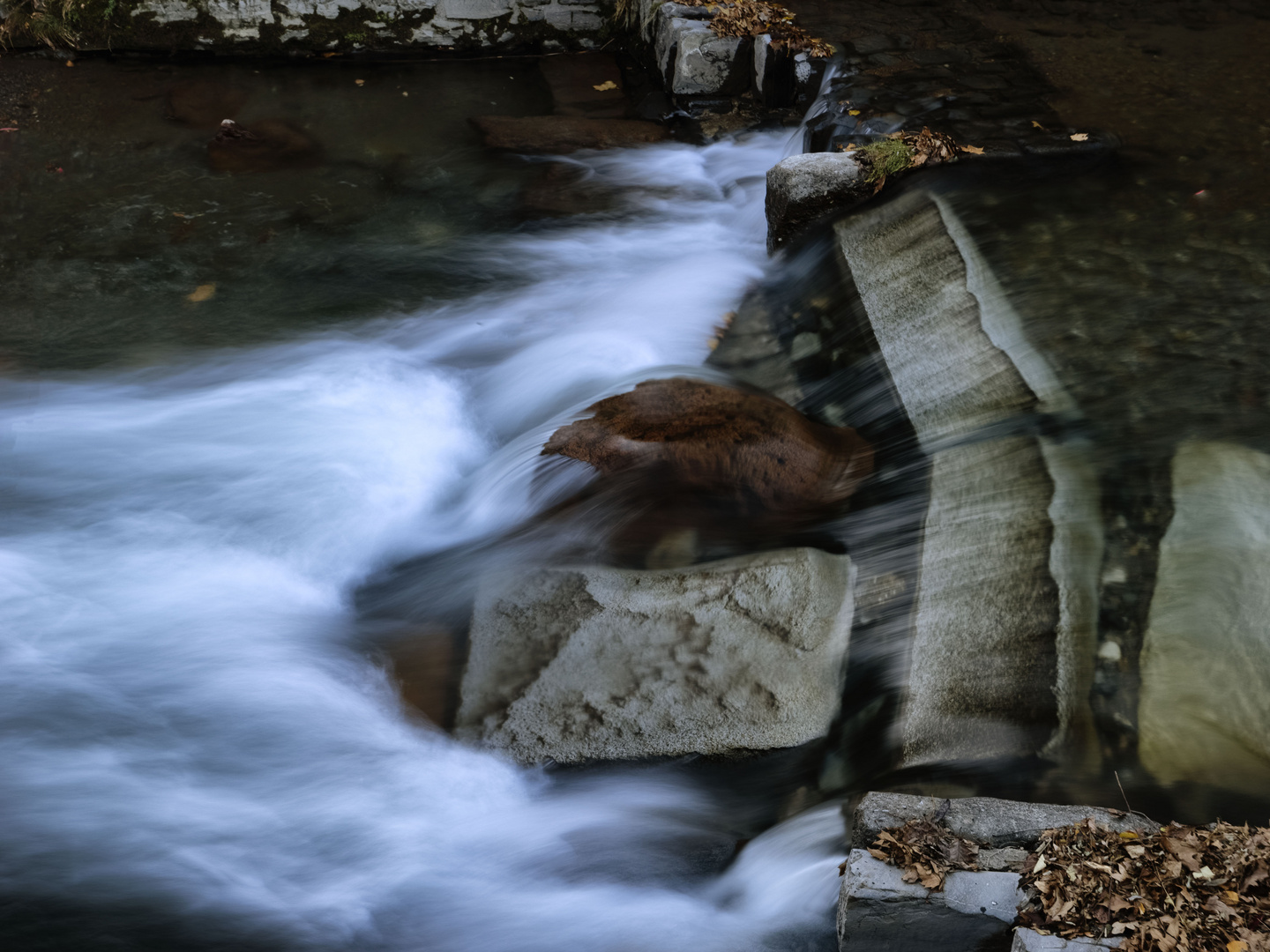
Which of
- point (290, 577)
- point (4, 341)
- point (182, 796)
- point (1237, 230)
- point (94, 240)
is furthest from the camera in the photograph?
point (94, 240)

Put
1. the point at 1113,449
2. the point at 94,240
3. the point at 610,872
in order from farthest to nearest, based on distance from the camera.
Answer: the point at 94,240 < the point at 1113,449 < the point at 610,872

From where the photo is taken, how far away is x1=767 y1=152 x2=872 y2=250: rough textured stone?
5.64 meters

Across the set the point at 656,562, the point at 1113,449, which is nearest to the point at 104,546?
the point at 656,562

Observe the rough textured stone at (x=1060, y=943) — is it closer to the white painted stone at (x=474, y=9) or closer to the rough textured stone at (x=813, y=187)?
the rough textured stone at (x=813, y=187)

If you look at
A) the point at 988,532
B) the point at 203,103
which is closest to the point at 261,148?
the point at 203,103

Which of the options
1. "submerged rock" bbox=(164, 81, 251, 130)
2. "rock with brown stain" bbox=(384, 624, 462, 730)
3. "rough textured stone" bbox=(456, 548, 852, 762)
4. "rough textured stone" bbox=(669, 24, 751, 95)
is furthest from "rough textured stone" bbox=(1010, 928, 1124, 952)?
"submerged rock" bbox=(164, 81, 251, 130)

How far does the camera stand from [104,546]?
434 centimetres

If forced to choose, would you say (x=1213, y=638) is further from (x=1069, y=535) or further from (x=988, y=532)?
(x=988, y=532)

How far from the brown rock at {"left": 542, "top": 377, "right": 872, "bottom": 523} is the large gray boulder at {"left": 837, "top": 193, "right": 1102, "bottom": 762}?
45 centimetres

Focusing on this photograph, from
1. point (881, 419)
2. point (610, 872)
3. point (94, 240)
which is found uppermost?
point (94, 240)

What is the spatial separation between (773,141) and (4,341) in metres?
5.51

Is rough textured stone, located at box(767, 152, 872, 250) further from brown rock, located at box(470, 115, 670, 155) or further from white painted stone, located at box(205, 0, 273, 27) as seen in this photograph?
white painted stone, located at box(205, 0, 273, 27)

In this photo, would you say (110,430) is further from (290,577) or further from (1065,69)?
(1065,69)

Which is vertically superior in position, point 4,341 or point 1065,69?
point 1065,69
